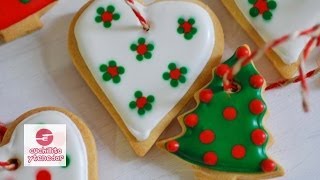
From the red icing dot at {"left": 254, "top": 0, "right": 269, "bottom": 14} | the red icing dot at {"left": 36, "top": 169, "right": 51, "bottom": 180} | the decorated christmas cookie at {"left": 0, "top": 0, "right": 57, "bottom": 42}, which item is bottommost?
the red icing dot at {"left": 254, "top": 0, "right": 269, "bottom": 14}

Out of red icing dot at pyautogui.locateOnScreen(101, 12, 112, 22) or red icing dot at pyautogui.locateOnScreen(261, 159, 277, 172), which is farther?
red icing dot at pyautogui.locateOnScreen(101, 12, 112, 22)

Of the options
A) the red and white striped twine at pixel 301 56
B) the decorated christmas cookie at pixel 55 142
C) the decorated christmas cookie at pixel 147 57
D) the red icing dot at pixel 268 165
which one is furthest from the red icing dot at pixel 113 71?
the red icing dot at pixel 268 165

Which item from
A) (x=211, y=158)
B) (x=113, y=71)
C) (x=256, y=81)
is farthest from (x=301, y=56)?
(x=113, y=71)

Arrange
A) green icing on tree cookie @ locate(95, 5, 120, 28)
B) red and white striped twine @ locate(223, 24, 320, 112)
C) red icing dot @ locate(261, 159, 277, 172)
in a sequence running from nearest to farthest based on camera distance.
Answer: red and white striped twine @ locate(223, 24, 320, 112) < red icing dot @ locate(261, 159, 277, 172) < green icing on tree cookie @ locate(95, 5, 120, 28)

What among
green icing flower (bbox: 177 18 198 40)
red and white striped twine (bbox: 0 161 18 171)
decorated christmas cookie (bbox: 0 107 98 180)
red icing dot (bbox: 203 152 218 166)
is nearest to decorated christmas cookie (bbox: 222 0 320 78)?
green icing flower (bbox: 177 18 198 40)

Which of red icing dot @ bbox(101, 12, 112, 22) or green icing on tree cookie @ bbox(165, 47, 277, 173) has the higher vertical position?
red icing dot @ bbox(101, 12, 112, 22)

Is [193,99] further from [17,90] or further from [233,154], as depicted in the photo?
[17,90]

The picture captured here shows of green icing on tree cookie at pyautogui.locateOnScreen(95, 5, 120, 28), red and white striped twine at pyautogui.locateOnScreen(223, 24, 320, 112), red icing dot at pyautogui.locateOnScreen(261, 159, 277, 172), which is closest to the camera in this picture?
red and white striped twine at pyautogui.locateOnScreen(223, 24, 320, 112)

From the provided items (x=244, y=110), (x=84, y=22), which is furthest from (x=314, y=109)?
(x=84, y=22)

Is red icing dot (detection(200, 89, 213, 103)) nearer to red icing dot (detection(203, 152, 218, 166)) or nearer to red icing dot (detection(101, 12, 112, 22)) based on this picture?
red icing dot (detection(203, 152, 218, 166))
